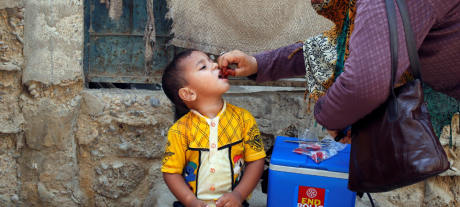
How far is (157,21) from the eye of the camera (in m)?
2.08

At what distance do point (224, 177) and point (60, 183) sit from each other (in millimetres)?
1128

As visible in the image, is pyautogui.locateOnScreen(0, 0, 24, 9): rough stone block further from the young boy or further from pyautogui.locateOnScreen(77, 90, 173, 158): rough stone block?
the young boy

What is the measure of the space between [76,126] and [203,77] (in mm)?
950

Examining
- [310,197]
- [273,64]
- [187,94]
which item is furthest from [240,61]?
[310,197]

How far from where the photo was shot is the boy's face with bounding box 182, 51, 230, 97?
5.11 ft

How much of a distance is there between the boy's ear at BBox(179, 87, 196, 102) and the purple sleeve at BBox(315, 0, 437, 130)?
74 cm

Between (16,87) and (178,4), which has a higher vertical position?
(178,4)

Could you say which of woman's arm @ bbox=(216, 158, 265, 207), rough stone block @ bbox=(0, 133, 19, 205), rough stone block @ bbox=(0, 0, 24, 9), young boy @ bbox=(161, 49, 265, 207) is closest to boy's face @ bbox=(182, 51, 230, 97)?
young boy @ bbox=(161, 49, 265, 207)

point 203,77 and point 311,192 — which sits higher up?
point 203,77

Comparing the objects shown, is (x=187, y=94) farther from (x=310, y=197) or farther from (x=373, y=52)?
(x=373, y=52)

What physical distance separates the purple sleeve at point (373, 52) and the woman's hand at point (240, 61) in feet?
2.27

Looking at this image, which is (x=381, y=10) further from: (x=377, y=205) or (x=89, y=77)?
(x=89, y=77)

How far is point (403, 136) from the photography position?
0.99m

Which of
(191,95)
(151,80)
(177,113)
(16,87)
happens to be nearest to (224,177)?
(191,95)
